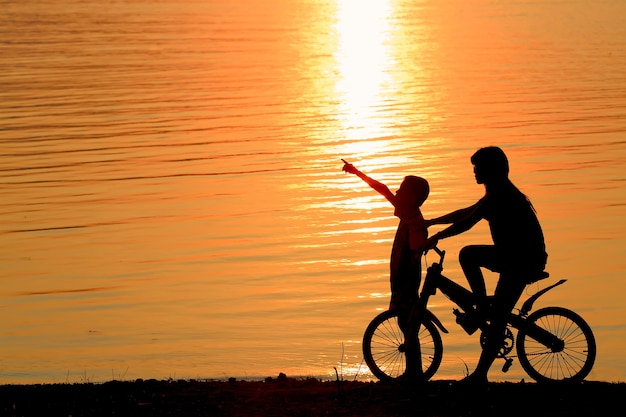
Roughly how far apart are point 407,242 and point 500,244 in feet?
2.46

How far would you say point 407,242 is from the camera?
30.7 ft

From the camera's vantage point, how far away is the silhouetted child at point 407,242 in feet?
30.6

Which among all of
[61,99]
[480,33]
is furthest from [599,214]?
[480,33]

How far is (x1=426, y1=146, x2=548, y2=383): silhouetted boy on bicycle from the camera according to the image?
8906mm

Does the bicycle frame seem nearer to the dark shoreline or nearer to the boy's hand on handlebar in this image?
the boy's hand on handlebar

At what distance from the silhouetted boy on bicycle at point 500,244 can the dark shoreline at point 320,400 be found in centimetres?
37

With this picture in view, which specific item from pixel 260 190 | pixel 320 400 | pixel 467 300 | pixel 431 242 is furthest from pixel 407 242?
pixel 260 190

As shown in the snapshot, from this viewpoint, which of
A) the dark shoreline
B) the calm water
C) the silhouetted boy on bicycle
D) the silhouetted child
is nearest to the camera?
the dark shoreline

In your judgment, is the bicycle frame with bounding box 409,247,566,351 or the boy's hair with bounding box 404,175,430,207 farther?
the boy's hair with bounding box 404,175,430,207

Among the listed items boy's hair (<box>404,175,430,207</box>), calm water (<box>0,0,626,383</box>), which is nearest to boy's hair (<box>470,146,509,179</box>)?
boy's hair (<box>404,175,430,207</box>)

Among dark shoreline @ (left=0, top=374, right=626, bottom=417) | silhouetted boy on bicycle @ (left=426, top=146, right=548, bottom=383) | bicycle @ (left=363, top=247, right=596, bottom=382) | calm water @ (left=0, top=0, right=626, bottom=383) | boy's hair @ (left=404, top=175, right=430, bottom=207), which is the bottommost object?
dark shoreline @ (left=0, top=374, right=626, bottom=417)

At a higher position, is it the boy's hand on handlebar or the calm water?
the calm water

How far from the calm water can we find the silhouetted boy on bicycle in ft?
8.07

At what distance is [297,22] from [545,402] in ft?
225
